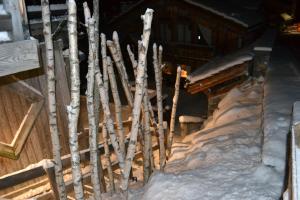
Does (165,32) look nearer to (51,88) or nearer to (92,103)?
(51,88)

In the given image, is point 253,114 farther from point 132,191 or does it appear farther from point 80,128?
point 80,128

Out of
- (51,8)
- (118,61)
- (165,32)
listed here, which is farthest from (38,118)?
(165,32)

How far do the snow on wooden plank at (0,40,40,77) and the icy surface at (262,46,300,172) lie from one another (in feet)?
11.9

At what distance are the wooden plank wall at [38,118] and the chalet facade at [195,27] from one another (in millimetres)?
11246

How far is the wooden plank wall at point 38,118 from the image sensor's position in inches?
223

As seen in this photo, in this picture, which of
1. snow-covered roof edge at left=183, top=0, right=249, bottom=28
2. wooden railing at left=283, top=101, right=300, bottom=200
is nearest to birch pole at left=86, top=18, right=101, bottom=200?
wooden railing at left=283, top=101, right=300, bottom=200

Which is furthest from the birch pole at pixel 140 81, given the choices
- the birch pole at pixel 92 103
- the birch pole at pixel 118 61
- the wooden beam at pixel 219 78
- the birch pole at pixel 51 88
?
the wooden beam at pixel 219 78

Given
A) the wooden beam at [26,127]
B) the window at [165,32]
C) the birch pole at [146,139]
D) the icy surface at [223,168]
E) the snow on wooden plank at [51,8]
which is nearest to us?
the icy surface at [223,168]

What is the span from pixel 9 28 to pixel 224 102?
22.4 feet

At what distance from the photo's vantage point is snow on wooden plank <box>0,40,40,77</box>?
2.89 meters

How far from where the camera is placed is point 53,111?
3992mm

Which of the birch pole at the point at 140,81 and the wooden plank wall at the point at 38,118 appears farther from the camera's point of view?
the wooden plank wall at the point at 38,118

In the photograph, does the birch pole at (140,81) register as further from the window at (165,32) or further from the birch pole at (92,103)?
the window at (165,32)

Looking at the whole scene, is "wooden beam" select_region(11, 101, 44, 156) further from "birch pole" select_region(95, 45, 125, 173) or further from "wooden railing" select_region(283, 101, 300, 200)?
"wooden railing" select_region(283, 101, 300, 200)
